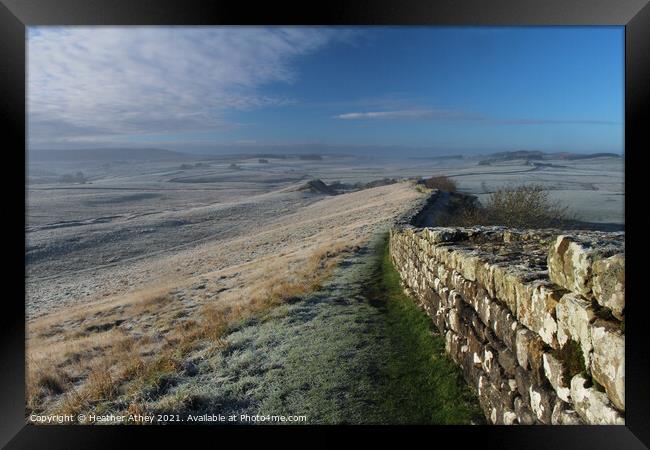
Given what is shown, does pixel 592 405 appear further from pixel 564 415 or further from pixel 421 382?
pixel 421 382

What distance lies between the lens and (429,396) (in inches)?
156

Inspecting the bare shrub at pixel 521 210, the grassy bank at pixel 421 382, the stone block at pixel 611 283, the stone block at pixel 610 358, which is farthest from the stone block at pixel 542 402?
the bare shrub at pixel 521 210

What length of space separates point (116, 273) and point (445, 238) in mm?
19589

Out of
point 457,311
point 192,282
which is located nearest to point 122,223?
point 192,282

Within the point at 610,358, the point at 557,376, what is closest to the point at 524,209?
the point at 557,376

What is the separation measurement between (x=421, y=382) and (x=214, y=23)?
156 inches

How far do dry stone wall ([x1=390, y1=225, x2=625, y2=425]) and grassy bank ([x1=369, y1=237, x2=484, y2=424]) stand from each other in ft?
0.53

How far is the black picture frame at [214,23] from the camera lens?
3473 millimetres

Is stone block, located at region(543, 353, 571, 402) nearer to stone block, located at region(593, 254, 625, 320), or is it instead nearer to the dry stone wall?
the dry stone wall

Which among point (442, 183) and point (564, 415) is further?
point (442, 183)

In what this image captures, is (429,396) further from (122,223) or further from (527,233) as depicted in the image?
(122,223)

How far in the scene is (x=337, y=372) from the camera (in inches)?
182

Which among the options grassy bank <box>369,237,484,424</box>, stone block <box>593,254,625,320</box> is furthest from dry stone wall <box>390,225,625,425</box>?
grassy bank <box>369,237,484,424</box>

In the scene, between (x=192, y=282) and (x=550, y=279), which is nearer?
(x=550, y=279)
